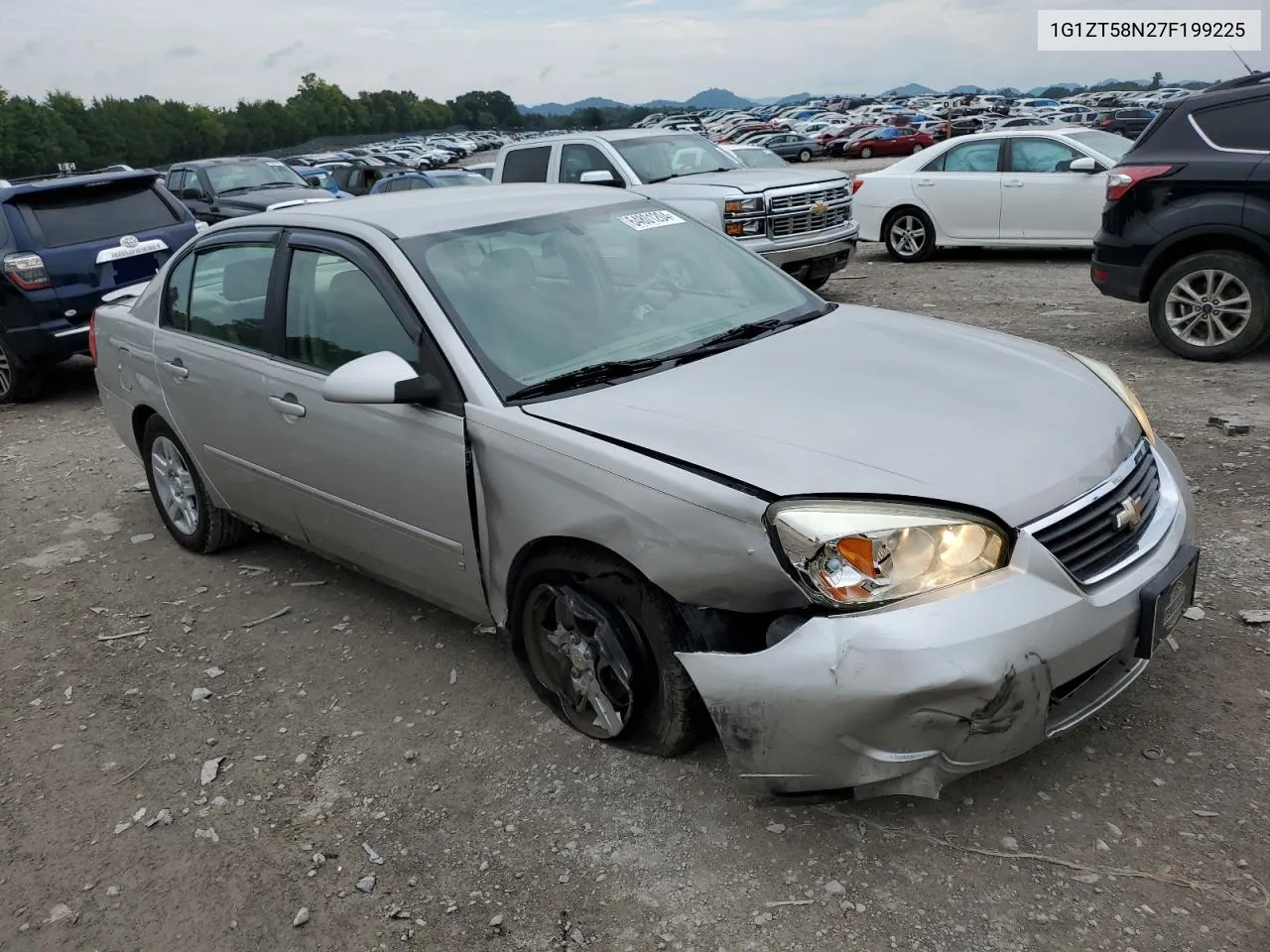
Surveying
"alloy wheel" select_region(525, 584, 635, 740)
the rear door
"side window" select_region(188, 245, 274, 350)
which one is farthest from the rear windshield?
"alloy wheel" select_region(525, 584, 635, 740)

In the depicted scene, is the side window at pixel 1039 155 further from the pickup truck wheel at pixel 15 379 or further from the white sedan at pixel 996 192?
the pickup truck wheel at pixel 15 379

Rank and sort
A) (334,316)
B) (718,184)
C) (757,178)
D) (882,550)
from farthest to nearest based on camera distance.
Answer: (757,178)
(718,184)
(334,316)
(882,550)

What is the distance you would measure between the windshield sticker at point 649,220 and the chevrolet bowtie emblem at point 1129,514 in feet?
6.87

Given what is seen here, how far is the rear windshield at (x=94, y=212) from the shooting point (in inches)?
345

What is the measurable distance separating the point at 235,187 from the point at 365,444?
13123 mm

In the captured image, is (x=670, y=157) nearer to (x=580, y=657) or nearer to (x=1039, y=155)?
(x=1039, y=155)

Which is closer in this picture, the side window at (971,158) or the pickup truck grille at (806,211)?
the pickup truck grille at (806,211)

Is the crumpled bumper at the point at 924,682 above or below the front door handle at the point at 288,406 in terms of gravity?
below

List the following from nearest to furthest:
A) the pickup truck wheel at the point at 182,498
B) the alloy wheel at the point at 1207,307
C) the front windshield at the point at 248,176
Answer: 1. the pickup truck wheel at the point at 182,498
2. the alloy wheel at the point at 1207,307
3. the front windshield at the point at 248,176

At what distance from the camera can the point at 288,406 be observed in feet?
13.1

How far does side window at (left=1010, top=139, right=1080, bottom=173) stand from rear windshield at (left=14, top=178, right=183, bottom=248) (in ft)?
28.3

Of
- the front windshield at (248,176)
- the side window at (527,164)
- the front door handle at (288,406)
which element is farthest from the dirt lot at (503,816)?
the front windshield at (248,176)

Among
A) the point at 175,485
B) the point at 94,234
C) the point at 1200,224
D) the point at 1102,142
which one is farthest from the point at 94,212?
the point at 1102,142

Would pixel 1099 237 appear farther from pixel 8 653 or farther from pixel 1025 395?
pixel 8 653
